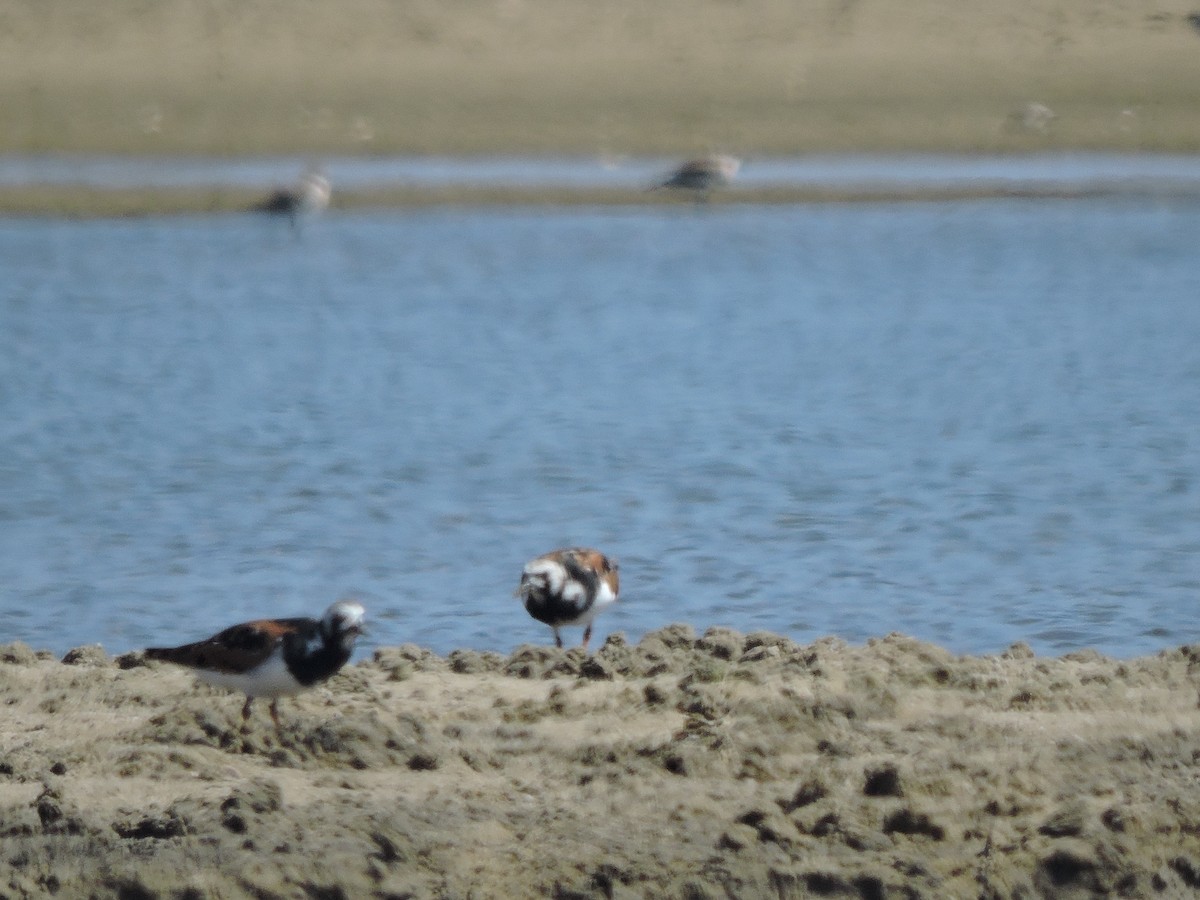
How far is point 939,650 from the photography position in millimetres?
6840

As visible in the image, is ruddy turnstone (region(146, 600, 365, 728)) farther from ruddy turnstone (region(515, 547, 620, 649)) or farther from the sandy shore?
the sandy shore

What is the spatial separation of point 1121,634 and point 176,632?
164 inches

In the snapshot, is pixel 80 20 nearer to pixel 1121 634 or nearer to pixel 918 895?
pixel 1121 634

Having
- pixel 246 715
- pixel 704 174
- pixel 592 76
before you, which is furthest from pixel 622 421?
pixel 592 76

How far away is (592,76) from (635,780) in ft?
78.2

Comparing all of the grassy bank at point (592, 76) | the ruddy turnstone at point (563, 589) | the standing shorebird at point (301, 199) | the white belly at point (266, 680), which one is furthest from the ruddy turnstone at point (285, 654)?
the grassy bank at point (592, 76)

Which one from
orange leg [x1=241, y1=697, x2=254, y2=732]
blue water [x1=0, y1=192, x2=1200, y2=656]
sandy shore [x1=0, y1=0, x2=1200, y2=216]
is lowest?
blue water [x1=0, y1=192, x2=1200, y2=656]

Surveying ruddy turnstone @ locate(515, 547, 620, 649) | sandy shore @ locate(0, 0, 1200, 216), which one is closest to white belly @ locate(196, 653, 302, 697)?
ruddy turnstone @ locate(515, 547, 620, 649)

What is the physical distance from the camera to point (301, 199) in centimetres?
2469

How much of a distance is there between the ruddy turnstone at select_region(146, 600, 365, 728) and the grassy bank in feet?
68.9

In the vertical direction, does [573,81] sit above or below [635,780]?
above

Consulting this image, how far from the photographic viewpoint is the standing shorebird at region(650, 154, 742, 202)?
2395 centimetres

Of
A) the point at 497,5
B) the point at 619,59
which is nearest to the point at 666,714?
the point at 619,59

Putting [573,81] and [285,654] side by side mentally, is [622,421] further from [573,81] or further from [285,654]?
[573,81]
